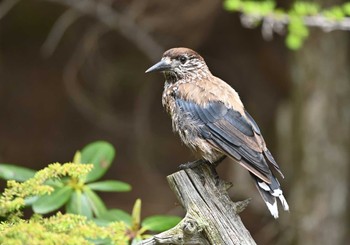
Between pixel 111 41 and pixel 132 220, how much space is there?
4860mm

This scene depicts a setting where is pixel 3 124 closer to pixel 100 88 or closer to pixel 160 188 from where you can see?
pixel 100 88

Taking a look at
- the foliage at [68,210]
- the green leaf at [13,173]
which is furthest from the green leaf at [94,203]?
the green leaf at [13,173]

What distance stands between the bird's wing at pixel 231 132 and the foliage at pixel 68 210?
18.7 inches

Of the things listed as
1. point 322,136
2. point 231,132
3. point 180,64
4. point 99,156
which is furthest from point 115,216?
point 322,136

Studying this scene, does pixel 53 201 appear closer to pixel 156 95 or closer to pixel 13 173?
pixel 13 173

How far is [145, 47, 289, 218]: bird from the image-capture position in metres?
3.62

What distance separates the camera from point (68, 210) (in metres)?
3.53

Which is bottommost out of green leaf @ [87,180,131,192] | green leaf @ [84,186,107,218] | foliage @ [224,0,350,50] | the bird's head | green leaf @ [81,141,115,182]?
green leaf @ [84,186,107,218]

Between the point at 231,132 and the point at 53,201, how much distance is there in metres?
1.03

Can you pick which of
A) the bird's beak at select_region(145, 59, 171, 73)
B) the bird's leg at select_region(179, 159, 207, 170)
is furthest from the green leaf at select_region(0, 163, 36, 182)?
the bird's beak at select_region(145, 59, 171, 73)

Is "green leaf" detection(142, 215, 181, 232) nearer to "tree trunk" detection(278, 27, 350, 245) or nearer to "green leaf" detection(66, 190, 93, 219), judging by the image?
"green leaf" detection(66, 190, 93, 219)

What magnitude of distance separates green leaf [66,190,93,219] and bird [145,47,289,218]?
55cm

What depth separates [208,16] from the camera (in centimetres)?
760

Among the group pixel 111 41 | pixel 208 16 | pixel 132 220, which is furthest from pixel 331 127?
pixel 132 220
